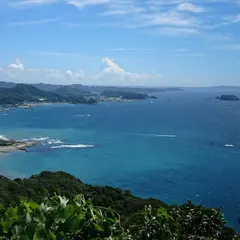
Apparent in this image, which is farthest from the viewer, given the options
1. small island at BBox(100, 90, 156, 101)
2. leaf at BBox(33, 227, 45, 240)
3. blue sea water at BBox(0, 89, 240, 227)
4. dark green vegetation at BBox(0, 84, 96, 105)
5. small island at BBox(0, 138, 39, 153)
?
small island at BBox(100, 90, 156, 101)

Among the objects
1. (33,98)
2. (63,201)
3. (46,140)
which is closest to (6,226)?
(63,201)

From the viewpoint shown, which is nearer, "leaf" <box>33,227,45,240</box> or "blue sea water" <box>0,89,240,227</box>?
"leaf" <box>33,227,45,240</box>

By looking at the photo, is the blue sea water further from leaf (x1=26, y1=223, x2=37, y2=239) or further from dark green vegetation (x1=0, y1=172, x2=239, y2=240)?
leaf (x1=26, y1=223, x2=37, y2=239)

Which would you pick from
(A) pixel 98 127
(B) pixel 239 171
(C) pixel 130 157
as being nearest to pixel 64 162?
(C) pixel 130 157

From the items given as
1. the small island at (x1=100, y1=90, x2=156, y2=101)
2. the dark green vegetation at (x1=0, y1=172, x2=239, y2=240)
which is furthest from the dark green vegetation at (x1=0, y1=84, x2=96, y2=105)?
the dark green vegetation at (x1=0, y1=172, x2=239, y2=240)

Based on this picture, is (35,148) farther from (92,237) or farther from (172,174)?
(92,237)

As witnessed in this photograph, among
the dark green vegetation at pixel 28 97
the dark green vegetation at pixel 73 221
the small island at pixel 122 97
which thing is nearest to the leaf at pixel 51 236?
the dark green vegetation at pixel 73 221

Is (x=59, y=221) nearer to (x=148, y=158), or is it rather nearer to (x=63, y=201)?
(x=63, y=201)
